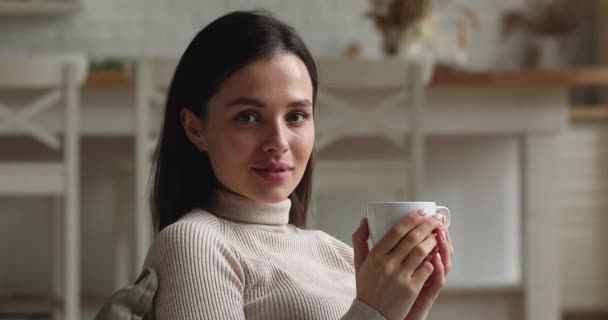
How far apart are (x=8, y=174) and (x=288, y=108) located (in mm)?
1676

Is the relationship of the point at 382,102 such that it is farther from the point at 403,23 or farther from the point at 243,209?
the point at 243,209

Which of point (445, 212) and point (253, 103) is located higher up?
point (253, 103)

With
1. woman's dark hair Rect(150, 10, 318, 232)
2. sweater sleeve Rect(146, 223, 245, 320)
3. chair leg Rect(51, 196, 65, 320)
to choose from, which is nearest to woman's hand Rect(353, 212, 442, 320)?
sweater sleeve Rect(146, 223, 245, 320)

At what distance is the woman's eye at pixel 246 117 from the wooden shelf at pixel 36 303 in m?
1.82

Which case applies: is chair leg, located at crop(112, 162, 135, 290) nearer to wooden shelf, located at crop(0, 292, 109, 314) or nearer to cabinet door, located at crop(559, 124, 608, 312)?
wooden shelf, located at crop(0, 292, 109, 314)

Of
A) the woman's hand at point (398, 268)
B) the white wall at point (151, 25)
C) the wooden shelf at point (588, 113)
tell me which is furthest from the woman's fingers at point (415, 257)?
the white wall at point (151, 25)

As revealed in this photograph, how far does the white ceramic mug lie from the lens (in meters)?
→ 0.93

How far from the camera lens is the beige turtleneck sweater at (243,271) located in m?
0.92

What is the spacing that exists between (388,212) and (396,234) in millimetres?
33

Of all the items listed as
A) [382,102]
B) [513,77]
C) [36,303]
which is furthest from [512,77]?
[36,303]

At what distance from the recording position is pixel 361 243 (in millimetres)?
992

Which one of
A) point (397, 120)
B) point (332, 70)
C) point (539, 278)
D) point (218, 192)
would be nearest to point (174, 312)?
point (218, 192)

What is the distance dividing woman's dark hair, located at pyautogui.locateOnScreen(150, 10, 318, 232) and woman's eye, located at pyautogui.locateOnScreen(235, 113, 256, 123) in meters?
0.04

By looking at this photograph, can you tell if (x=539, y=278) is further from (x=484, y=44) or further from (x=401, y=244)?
(x=401, y=244)
